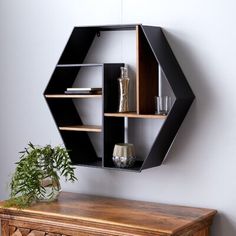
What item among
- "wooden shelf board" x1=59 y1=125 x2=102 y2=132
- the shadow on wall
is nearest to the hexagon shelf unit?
"wooden shelf board" x1=59 y1=125 x2=102 y2=132

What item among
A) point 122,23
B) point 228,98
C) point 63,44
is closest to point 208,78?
point 228,98

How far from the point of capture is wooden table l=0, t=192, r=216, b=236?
8.38ft

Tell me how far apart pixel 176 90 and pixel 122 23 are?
56cm

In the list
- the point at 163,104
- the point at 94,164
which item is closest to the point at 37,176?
the point at 94,164

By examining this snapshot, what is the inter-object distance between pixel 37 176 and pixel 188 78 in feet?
3.09

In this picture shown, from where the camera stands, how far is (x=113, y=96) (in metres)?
3.01

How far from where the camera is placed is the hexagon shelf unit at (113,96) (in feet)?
9.20

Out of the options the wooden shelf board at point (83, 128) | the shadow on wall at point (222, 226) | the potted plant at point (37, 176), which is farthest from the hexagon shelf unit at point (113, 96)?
the shadow on wall at point (222, 226)

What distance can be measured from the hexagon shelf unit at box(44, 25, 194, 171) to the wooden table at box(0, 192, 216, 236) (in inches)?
8.3

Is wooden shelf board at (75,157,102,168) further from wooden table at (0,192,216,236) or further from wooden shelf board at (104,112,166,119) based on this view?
wooden shelf board at (104,112,166,119)

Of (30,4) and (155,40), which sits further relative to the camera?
(30,4)

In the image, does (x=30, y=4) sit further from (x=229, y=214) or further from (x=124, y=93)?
(x=229, y=214)

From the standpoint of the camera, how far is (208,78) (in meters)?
2.81

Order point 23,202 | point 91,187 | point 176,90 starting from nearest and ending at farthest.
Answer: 1. point 176,90
2. point 23,202
3. point 91,187
